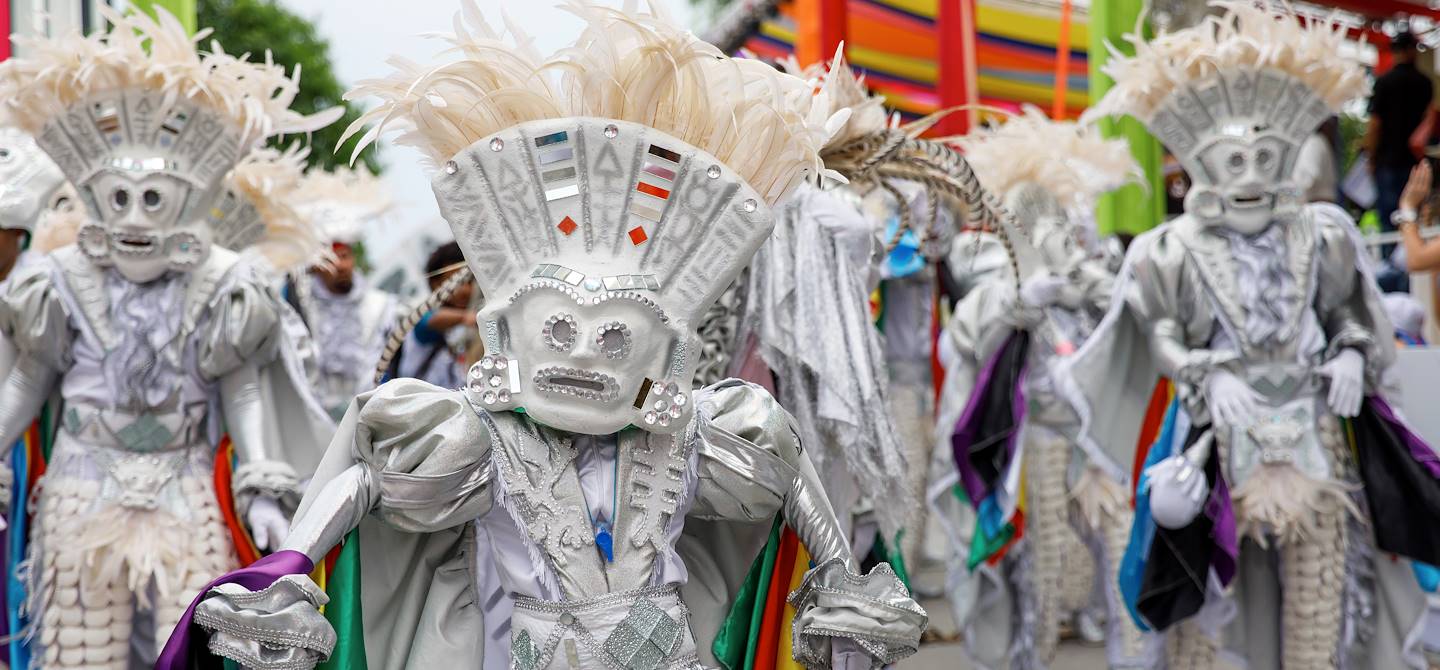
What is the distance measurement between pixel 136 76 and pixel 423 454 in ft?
6.19

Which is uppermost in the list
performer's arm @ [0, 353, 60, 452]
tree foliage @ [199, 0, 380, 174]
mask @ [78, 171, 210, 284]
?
tree foliage @ [199, 0, 380, 174]

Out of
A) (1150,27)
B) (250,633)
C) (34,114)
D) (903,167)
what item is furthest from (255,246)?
(1150,27)

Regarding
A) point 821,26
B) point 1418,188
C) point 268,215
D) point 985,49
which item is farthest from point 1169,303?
point 985,49

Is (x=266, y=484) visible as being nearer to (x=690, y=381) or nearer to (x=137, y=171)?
(x=137, y=171)

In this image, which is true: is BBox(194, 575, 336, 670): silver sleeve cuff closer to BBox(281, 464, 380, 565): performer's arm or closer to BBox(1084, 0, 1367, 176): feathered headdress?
BBox(281, 464, 380, 565): performer's arm

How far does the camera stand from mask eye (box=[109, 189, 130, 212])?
3.62 metres

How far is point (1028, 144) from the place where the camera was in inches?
238

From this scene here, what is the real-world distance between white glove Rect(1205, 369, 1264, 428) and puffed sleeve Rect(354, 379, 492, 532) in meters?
2.65

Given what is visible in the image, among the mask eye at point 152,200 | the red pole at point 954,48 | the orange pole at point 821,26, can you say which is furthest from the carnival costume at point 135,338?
the red pole at point 954,48

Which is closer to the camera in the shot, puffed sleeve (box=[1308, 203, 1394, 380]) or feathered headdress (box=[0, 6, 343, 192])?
feathered headdress (box=[0, 6, 343, 192])

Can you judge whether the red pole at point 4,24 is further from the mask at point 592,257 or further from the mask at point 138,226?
the mask at point 592,257

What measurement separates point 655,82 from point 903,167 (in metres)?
1.66

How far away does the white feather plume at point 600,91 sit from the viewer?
2.28 metres

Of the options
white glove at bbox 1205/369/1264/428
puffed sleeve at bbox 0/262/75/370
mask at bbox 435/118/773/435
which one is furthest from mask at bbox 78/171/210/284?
white glove at bbox 1205/369/1264/428
